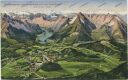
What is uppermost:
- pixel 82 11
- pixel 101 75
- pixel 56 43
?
pixel 82 11

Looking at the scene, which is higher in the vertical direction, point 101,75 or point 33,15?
point 33,15

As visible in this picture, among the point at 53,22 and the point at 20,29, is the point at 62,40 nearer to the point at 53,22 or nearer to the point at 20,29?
the point at 53,22

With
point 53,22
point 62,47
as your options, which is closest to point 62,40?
point 62,47

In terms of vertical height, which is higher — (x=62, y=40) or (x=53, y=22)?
(x=53, y=22)

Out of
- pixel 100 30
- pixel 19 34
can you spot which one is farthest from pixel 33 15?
pixel 100 30

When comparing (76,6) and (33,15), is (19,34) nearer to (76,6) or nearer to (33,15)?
(33,15)

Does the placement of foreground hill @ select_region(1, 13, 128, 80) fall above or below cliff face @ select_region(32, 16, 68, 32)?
below

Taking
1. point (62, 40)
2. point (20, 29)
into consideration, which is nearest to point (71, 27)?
point (62, 40)

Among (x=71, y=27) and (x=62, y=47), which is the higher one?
(x=71, y=27)
